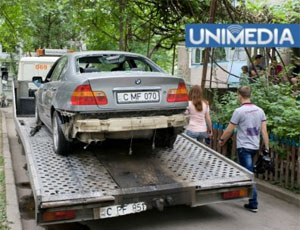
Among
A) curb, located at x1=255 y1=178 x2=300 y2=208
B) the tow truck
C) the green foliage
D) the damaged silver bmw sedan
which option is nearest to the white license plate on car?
the damaged silver bmw sedan

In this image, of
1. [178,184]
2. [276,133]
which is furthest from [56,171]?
[276,133]

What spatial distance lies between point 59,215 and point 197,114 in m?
3.00

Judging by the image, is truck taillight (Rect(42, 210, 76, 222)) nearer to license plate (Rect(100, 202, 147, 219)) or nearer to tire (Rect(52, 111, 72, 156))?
license plate (Rect(100, 202, 147, 219))

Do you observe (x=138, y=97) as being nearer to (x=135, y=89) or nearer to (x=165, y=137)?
(x=135, y=89)

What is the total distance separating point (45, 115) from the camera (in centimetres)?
664

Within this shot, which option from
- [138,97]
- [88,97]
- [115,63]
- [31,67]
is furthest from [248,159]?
[31,67]

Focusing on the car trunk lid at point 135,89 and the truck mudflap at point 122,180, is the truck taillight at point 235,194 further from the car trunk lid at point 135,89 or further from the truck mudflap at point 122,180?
the car trunk lid at point 135,89

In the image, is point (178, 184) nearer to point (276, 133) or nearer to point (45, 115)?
point (276, 133)

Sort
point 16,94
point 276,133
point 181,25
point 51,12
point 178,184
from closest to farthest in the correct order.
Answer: point 178,184
point 276,133
point 16,94
point 181,25
point 51,12

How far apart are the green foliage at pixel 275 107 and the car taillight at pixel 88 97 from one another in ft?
9.93

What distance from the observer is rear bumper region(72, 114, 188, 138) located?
484 cm

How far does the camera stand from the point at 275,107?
269 inches

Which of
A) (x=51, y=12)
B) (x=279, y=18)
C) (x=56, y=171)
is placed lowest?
(x=56, y=171)

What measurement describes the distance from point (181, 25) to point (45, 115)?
7.43 meters
